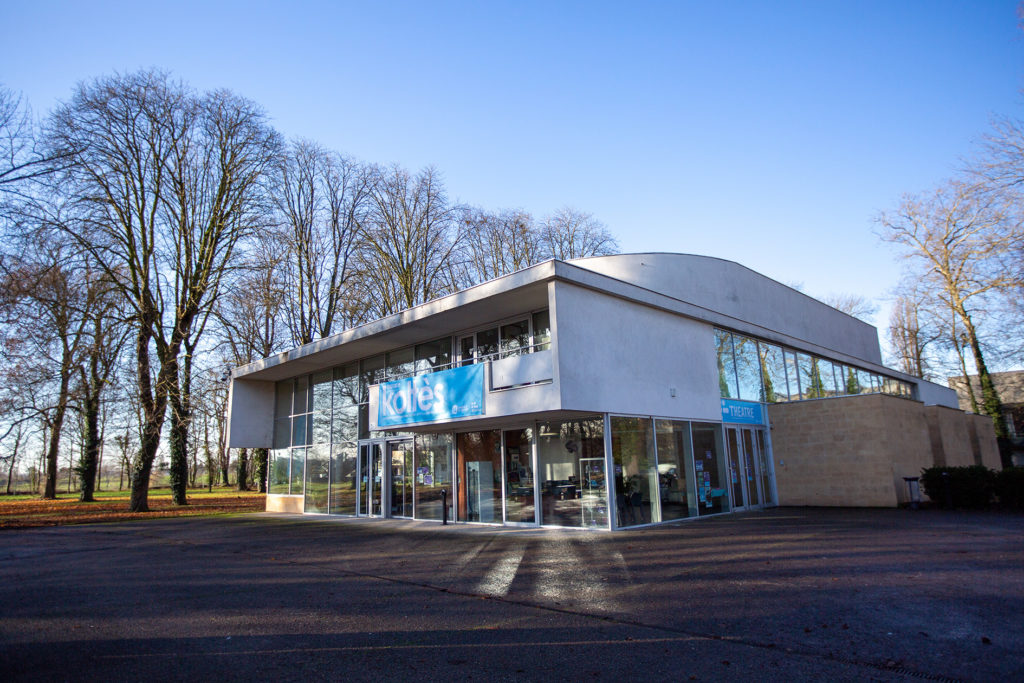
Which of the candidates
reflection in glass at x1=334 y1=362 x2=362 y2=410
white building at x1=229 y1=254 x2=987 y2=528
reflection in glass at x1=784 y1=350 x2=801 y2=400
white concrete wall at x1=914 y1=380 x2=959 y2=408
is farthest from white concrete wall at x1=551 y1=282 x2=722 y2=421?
white concrete wall at x1=914 y1=380 x2=959 y2=408

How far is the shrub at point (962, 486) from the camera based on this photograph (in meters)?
15.3

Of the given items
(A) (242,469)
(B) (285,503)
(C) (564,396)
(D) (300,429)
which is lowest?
(B) (285,503)

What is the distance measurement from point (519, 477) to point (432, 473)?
142 inches

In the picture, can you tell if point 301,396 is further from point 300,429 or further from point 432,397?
point 432,397

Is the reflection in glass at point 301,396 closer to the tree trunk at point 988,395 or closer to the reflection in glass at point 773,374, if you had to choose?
the reflection in glass at point 773,374

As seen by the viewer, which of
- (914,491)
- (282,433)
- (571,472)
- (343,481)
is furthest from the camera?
(282,433)

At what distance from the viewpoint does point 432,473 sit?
55.6ft

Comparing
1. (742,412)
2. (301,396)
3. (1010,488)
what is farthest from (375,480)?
(1010,488)

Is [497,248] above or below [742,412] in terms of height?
above

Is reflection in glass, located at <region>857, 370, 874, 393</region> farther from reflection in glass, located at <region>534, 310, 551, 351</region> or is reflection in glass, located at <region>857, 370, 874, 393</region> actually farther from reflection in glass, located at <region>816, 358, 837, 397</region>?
reflection in glass, located at <region>534, 310, 551, 351</region>

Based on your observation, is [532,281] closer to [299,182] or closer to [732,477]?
[732,477]

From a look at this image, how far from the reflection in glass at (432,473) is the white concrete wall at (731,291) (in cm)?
656

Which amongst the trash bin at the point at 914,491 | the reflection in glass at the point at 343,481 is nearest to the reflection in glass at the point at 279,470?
the reflection in glass at the point at 343,481

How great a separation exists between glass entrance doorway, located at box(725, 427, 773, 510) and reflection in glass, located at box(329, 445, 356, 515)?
12102mm
